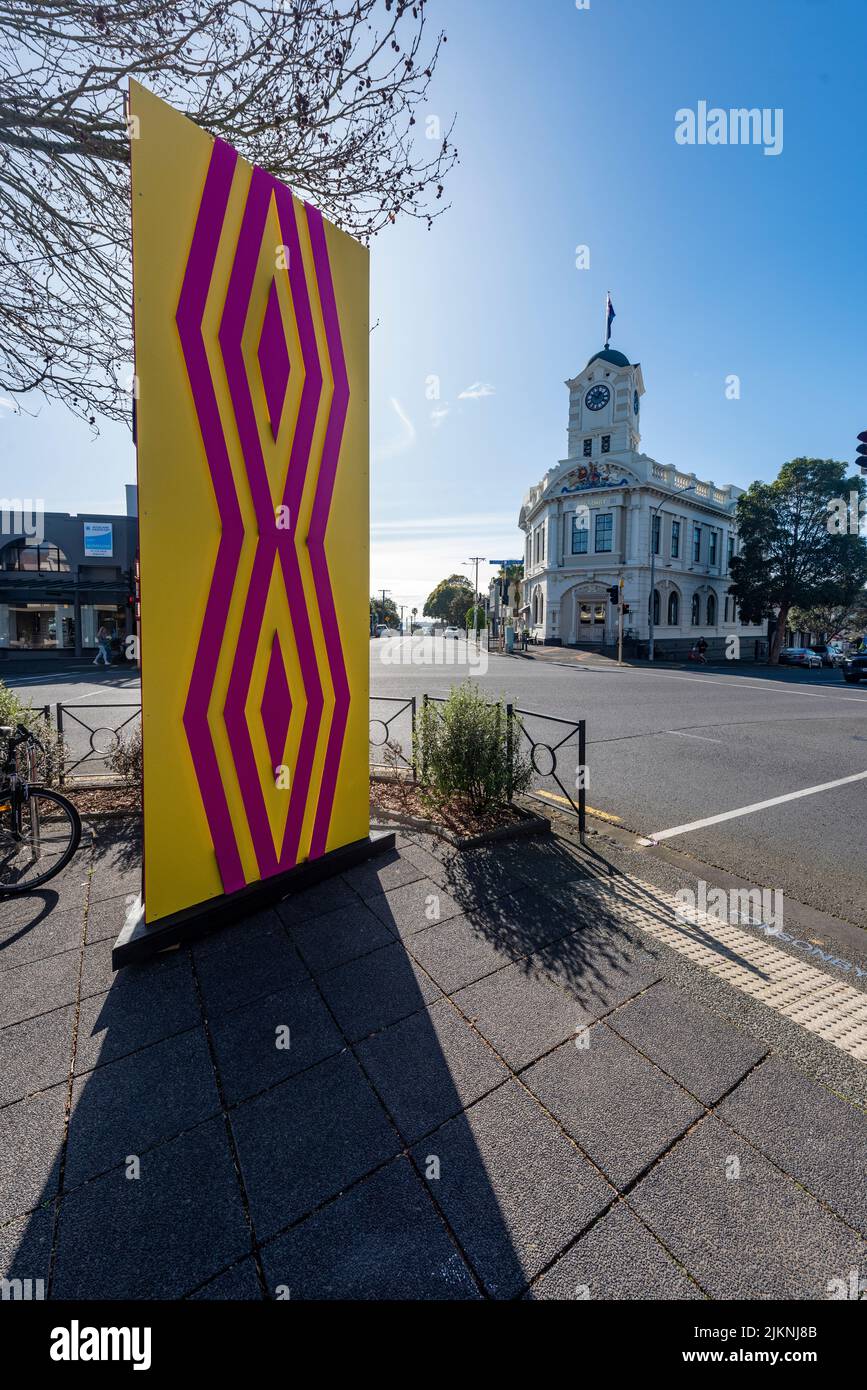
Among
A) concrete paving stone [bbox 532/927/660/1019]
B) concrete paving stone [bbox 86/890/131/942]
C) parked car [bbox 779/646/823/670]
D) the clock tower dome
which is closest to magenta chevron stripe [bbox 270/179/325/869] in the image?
concrete paving stone [bbox 86/890/131/942]

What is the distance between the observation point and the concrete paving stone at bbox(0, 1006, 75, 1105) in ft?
7.34

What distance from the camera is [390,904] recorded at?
3.68 m

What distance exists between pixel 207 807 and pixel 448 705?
263cm

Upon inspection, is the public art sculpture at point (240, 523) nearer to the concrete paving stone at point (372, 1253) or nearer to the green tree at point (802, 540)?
the concrete paving stone at point (372, 1253)

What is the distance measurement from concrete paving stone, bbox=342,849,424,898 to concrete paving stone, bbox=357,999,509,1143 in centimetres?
129

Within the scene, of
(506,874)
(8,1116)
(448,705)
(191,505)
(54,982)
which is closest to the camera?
(8,1116)

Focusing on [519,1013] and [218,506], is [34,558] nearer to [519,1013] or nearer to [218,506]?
[218,506]

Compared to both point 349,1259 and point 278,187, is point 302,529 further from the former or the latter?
point 349,1259

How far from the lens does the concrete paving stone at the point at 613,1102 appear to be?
1976 mm

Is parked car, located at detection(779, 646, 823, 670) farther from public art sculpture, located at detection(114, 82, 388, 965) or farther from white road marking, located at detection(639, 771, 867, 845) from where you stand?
public art sculpture, located at detection(114, 82, 388, 965)

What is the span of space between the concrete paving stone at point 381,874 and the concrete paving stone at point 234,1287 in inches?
86.7
